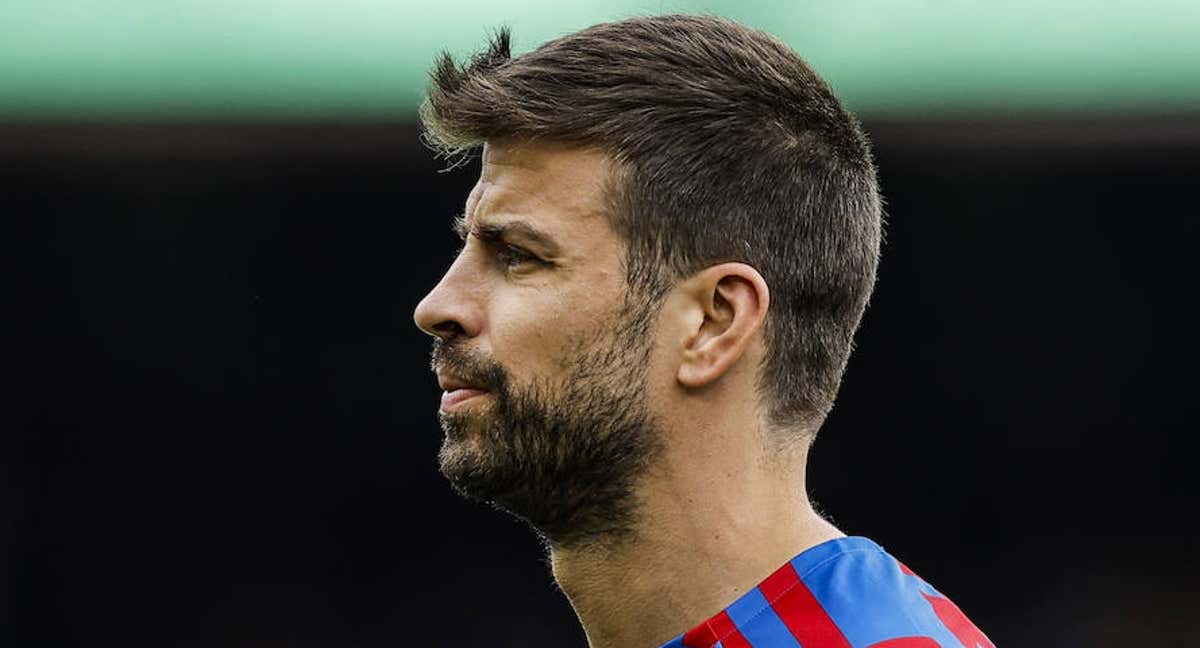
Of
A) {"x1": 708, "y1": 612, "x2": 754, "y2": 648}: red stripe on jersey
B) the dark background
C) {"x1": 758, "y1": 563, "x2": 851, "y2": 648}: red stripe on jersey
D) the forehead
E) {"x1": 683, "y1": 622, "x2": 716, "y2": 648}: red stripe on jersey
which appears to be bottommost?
the dark background

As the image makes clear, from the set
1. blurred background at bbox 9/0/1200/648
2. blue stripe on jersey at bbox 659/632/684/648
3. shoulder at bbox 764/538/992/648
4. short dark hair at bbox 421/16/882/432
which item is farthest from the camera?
blurred background at bbox 9/0/1200/648

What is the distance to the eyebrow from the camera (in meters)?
2.42

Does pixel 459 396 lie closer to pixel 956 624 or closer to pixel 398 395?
pixel 956 624

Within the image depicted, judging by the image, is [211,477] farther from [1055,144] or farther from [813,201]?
[813,201]

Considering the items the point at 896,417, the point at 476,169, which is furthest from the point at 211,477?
the point at 896,417

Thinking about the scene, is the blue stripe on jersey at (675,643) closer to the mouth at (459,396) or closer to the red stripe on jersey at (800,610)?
the red stripe on jersey at (800,610)

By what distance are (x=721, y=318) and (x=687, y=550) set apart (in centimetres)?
34

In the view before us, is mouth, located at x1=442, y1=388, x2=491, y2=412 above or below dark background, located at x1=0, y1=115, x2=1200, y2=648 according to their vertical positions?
above

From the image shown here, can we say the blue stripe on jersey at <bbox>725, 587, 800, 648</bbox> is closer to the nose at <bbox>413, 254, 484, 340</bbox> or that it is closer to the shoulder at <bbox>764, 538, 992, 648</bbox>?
the shoulder at <bbox>764, 538, 992, 648</bbox>

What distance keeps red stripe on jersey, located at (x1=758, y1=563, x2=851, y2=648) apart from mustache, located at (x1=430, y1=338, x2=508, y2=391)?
0.48 metres

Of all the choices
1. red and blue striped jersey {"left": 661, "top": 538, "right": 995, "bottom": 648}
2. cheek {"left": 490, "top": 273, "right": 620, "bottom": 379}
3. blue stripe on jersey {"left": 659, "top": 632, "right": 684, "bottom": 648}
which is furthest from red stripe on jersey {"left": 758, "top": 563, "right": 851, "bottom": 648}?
cheek {"left": 490, "top": 273, "right": 620, "bottom": 379}

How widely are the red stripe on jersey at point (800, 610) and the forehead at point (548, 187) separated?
577 mm

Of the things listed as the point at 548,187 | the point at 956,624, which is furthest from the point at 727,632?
the point at 548,187

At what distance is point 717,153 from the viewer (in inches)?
97.7
